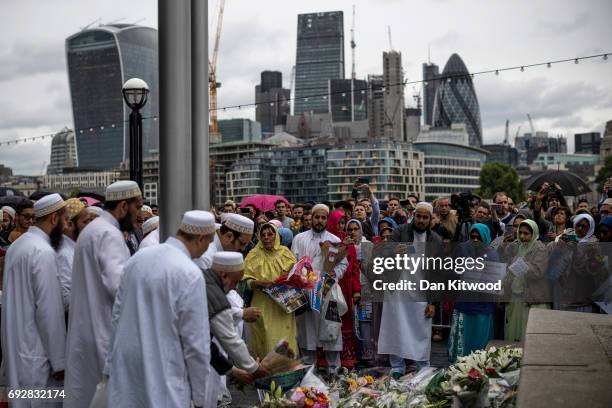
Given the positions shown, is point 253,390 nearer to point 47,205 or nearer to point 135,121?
point 47,205

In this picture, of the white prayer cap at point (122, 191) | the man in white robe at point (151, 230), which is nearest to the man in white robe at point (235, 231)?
the man in white robe at point (151, 230)

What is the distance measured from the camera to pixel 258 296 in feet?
33.8

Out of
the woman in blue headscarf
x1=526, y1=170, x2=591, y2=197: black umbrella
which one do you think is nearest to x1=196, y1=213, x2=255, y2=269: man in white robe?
the woman in blue headscarf

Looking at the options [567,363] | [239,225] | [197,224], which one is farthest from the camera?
[239,225]

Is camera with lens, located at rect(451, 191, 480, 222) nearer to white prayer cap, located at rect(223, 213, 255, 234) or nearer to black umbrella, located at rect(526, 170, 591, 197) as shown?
white prayer cap, located at rect(223, 213, 255, 234)

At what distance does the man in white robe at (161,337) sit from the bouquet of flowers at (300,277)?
193 inches

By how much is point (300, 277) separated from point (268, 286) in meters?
0.39

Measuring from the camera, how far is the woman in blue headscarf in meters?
10.5

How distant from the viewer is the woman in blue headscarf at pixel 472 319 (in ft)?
34.6

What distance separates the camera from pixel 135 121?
46.8ft

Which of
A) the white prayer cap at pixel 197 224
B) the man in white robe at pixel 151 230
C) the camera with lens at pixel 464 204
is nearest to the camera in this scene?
the white prayer cap at pixel 197 224

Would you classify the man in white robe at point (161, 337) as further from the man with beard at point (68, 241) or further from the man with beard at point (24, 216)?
the man with beard at point (24, 216)

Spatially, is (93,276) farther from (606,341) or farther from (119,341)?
(606,341)

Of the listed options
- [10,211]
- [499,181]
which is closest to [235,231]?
[10,211]
